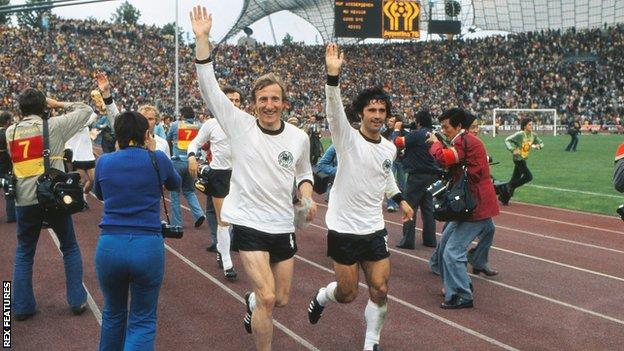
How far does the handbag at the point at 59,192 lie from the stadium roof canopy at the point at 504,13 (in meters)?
63.4

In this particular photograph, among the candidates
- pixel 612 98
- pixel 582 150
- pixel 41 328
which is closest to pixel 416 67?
pixel 612 98

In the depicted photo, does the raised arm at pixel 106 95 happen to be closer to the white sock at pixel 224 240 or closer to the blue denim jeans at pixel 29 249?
the blue denim jeans at pixel 29 249

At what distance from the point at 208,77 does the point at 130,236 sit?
1.18 metres

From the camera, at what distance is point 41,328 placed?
5668 millimetres

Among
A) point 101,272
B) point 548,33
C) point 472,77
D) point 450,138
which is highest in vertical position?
point 548,33

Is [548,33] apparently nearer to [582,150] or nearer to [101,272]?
[582,150]

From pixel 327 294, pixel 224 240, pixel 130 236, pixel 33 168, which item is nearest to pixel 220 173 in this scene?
pixel 224 240

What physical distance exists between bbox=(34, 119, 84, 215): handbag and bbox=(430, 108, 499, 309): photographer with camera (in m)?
3.40

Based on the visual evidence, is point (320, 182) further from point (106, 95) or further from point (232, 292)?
point (106, 95)

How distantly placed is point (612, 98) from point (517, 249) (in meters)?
46.4

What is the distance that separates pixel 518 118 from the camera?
49312 mm

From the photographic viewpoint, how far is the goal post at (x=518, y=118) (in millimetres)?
48844

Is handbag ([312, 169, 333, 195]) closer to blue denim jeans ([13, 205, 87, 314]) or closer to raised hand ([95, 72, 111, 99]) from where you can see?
raised hand ([95, 72, 111, 99])

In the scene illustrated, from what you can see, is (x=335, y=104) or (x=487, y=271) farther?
(x=487, y=271)
